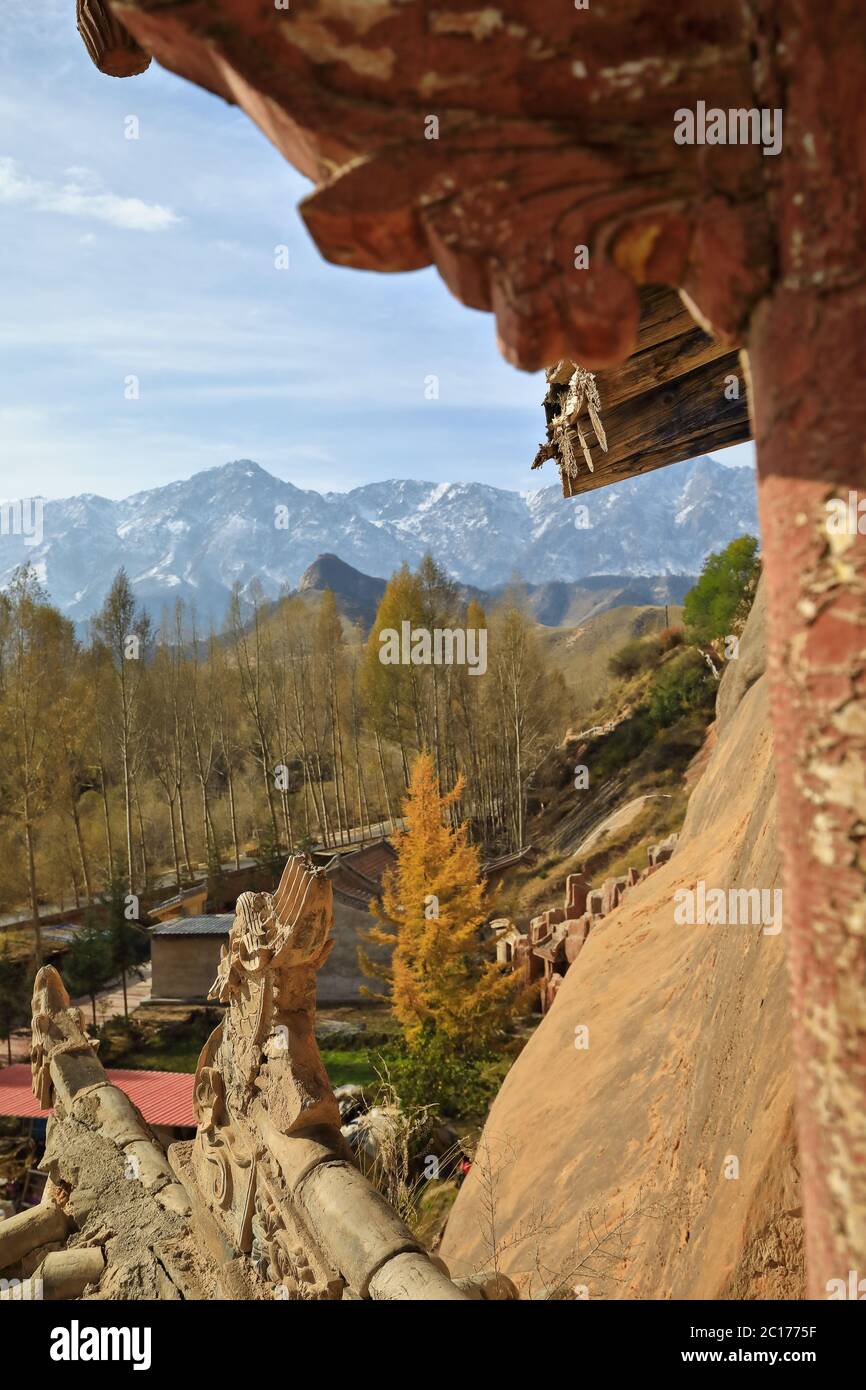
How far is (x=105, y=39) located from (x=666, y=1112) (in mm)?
4849

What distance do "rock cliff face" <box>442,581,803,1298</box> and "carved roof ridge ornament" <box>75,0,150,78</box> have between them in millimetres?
3615

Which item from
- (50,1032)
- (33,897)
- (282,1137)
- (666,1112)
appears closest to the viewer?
(282,1137)

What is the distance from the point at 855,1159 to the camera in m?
0.82

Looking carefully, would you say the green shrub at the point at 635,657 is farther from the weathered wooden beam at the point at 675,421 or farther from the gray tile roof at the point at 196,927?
the weathered wooden beam at the point at 675,421

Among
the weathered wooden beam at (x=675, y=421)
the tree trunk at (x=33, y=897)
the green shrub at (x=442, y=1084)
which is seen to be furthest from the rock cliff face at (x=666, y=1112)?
the tree trunk at (x=33, y=897)

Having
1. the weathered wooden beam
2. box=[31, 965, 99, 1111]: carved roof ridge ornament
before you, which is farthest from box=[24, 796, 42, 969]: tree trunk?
the weathered wooden beam

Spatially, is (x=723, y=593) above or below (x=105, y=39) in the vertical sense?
above

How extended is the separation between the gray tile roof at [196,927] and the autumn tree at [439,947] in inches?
146

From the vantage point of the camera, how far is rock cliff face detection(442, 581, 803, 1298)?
3.33 meters

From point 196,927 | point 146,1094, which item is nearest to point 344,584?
point 196,927

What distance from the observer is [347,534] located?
133m

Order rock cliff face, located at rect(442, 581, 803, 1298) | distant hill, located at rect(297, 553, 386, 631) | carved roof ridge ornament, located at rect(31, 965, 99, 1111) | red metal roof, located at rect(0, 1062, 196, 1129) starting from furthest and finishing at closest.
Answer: distant hill, located at rect(297, 553, 386, 631) → red metal roof, located at rect(0, 1062, 196, 1129) → carved roof ridge ornament, located at rect(31, 965, 99, 1111) → rock cliff face, located at rect(442, 581, 803, 1298)

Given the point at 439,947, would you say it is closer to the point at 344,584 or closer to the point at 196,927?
the point at 196,927

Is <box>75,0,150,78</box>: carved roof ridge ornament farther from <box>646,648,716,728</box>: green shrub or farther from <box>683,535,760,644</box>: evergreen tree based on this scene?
<box>646,648,716,728</box>: green shrub
